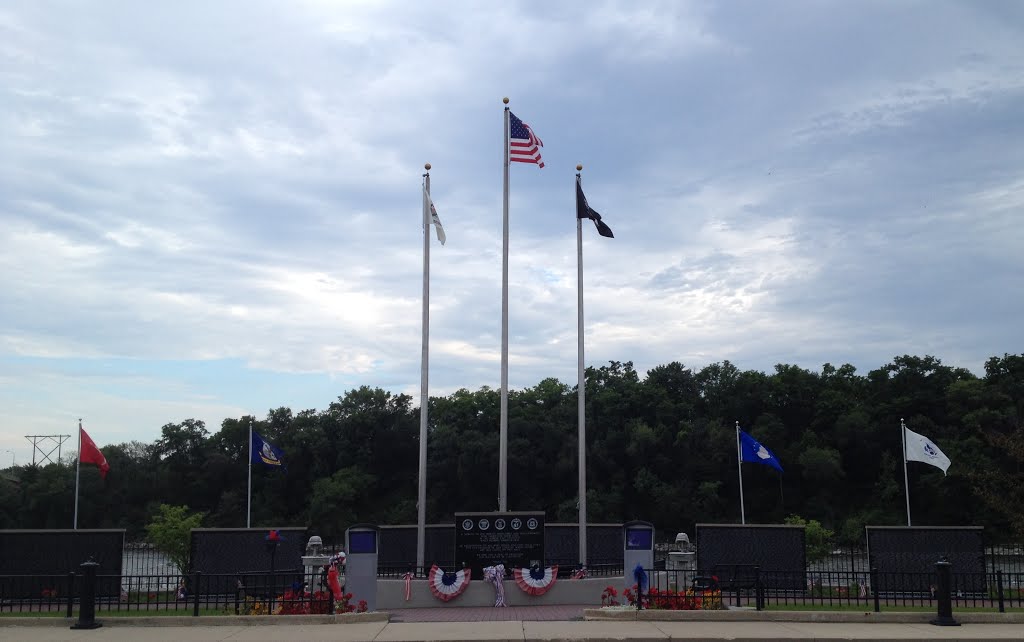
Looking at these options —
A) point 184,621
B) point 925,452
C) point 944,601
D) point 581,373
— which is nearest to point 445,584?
point 184,621

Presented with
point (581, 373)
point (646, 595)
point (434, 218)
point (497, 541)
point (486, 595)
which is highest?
point (434, 218)

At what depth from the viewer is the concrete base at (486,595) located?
74.9ft

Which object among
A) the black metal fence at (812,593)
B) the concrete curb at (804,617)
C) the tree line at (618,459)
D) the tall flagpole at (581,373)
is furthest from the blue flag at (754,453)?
the tree line at (618,459)

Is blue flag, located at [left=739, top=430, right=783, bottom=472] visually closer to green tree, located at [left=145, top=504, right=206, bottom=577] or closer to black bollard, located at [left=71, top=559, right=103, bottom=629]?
black bollard, located at [left=71, top=559, right=103, bottom=629]

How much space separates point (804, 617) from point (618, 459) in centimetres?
5164

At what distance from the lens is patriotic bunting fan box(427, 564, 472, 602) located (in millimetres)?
22719

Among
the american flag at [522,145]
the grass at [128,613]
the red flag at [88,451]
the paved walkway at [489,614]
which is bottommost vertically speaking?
the paved walkway at [489,614]

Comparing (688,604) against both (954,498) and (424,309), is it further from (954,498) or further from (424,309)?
(954,498)

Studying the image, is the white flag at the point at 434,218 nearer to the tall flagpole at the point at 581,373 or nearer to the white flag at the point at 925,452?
the tall flagpole at the point at 581,373

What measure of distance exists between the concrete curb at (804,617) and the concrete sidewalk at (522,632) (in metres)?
0.24

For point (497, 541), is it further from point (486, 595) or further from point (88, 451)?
point (88, 451)

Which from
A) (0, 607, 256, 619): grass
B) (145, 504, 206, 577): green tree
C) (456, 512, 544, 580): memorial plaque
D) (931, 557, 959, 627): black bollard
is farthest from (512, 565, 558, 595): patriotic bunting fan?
(145, 504, 206, 577): green tree

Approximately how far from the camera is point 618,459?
69.6 metres

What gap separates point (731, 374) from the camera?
7500 cm
